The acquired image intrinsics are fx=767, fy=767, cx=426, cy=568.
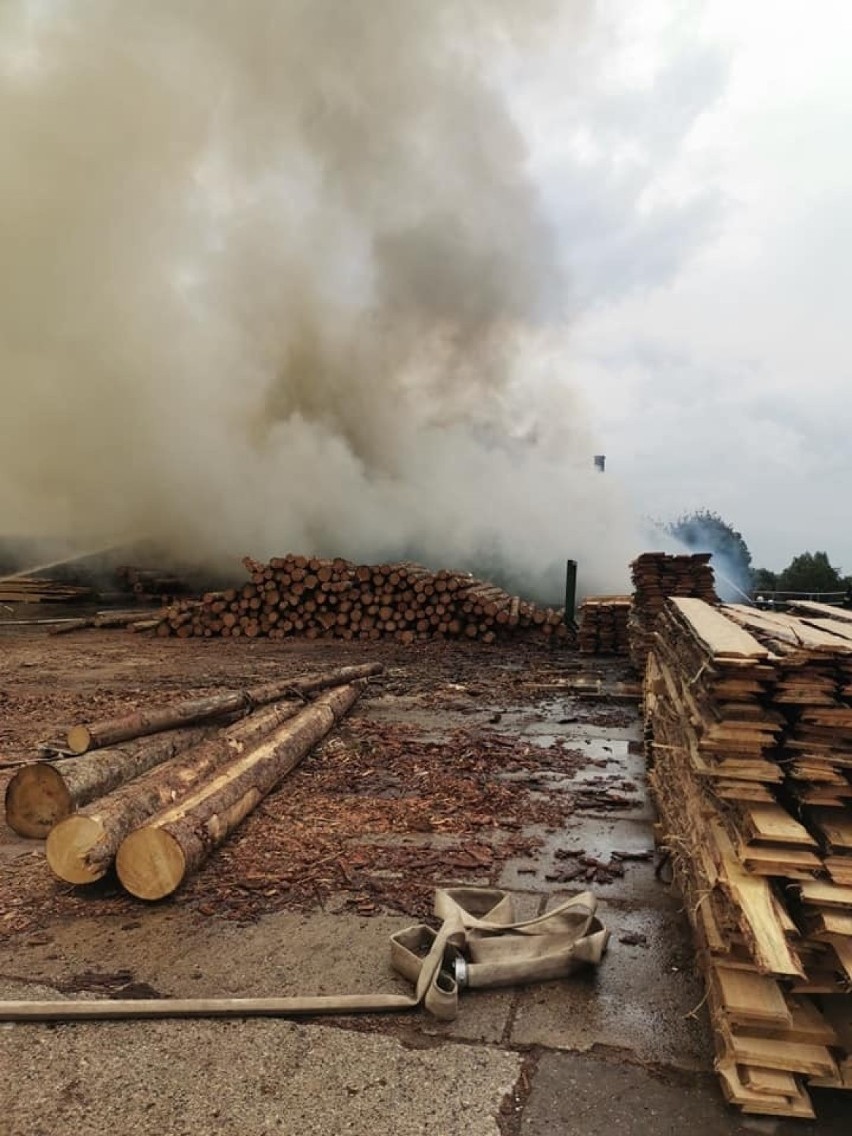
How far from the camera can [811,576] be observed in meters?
20.0

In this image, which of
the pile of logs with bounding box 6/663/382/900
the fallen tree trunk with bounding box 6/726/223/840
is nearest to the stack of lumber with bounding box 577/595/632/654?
the pile of logs with bounding box 6/663/382/900

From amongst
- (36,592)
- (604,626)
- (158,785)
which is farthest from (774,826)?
(36,592)

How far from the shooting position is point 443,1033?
2592 mm

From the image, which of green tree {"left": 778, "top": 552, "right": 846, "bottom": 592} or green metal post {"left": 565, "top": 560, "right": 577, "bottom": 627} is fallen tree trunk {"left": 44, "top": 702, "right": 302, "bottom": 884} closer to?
green metal post {"left": 565, "top": 560, "right": 577, "bottom": 627}

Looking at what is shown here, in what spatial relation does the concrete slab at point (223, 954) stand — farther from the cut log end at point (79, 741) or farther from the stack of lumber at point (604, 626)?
the stack of lumber at point (604, 626)

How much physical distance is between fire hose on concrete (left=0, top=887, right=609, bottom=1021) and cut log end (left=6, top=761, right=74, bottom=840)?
168 centimetres

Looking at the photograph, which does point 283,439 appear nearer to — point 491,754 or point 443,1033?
point 491,754

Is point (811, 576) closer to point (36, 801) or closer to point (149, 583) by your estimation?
point (149, 583)

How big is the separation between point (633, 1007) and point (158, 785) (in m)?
2.61

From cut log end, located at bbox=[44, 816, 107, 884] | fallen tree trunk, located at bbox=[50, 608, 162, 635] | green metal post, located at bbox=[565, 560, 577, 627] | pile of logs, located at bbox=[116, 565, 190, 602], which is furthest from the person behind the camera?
pile of logs, located at bbox=[116, 565, 190, 602]

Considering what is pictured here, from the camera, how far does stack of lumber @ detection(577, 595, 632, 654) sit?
37.5 feet

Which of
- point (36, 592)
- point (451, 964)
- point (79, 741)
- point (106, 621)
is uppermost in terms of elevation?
point (36, 592)

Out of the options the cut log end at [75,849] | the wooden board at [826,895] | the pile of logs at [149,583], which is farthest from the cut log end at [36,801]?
the pile of logs at [149,583]

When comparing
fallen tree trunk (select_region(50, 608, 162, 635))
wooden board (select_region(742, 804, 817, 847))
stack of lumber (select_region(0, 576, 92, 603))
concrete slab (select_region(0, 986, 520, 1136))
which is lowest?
concrete slab (select_region(0, 986, 520, 1136))
